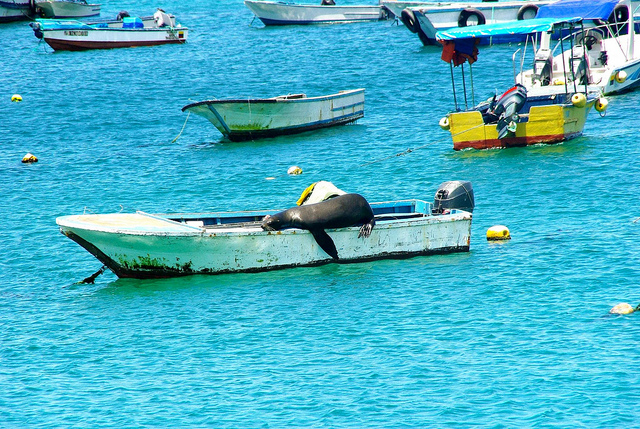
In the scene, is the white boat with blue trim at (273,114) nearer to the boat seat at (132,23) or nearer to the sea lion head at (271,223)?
the sea lion head at (271,223)

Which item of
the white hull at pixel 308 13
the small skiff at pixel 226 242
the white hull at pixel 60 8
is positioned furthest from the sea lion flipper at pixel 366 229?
the white hull at pixel 60 8

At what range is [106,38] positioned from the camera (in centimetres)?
5612

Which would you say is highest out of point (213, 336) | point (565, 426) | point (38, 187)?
point (38, 187)

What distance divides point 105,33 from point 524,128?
1430 inches

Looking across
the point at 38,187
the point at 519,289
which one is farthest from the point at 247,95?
the point at 519,289

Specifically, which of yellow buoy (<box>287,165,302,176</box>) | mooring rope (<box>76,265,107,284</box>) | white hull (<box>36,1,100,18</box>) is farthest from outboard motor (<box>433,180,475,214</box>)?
white hull (<box>36,1,100,18</box>)

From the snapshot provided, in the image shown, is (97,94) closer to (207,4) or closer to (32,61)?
(32,61)

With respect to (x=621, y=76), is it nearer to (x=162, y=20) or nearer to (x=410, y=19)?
(x=410, y=19)

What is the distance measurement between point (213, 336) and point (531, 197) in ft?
35.7

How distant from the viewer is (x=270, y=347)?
48.3ft

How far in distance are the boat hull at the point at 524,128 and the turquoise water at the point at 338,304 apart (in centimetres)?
49

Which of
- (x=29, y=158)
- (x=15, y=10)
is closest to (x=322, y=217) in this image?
(x=29, y=158)

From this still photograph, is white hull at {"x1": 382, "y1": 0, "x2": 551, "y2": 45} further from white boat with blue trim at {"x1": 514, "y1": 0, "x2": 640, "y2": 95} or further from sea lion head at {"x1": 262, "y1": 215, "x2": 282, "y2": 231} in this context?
sea lion head at {"x1": 262, "y1": 215, "x2": 282, "y2": 231}

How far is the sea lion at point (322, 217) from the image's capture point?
17.5 meters
